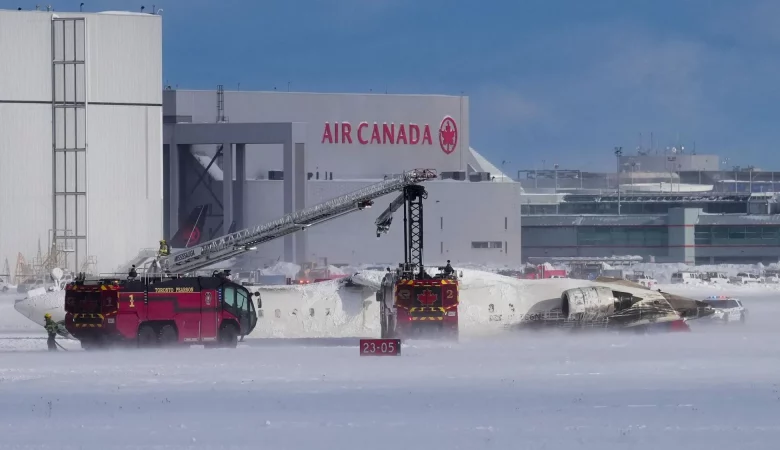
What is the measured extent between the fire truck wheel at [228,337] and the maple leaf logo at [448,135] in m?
75.8

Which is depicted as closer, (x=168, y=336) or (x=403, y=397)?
(x=403, y=397)

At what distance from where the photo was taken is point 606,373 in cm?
3544

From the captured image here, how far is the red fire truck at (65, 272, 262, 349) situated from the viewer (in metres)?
46.2

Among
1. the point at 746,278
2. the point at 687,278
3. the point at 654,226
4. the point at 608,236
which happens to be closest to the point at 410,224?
the point at 687,278

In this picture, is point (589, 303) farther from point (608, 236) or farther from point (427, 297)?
point (608, 236)

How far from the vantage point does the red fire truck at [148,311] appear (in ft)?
152

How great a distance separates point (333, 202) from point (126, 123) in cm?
3708

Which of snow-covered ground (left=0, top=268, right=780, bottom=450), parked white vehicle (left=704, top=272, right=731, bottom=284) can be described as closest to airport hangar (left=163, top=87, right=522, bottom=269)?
parked white vehicle (left=704, top=272, right=731, bottom=284)

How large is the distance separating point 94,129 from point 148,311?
45938 mm

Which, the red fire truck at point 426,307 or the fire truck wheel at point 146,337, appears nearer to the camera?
the fire truck wheel at point 146,337

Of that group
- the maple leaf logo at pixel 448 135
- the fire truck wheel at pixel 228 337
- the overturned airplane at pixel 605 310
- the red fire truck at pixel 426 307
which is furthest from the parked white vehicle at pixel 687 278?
the fire truck wheel at pixel 228 337

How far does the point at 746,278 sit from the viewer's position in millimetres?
106188

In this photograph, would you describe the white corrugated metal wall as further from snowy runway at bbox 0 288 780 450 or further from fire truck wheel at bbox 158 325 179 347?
snowy runway at bbox 0 288 780 450

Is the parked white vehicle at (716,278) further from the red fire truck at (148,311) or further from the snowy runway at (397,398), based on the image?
the red fire truck at (148,311)
